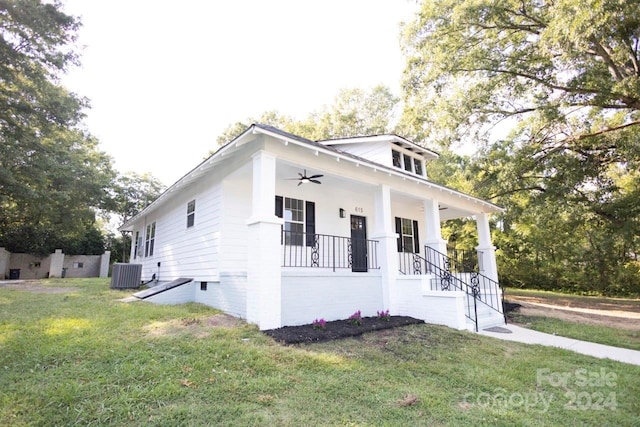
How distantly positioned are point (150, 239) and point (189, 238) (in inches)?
227

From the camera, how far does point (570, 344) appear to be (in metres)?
6.36

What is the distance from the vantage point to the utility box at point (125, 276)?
11.4 metres

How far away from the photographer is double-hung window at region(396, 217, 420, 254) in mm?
11961

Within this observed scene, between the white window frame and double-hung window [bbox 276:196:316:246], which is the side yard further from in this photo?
the white window frame

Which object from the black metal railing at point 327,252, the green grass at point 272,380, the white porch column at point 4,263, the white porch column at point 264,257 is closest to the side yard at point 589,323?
the green grass at point 272,380

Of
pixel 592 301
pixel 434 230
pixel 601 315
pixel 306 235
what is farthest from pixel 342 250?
pixel 592 301

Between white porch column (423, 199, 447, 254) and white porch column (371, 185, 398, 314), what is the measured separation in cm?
219

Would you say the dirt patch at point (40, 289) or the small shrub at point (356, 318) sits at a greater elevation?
the dirt patch at point (40, 289)

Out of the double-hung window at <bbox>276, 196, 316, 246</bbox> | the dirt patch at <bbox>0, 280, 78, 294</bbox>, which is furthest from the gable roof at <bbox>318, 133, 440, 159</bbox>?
the dirt patch at <bbox>0, 280, 78, 294</bbox>

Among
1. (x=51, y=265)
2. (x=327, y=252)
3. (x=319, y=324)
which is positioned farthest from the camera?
(x=51, y=265)

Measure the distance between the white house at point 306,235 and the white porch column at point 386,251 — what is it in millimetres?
26

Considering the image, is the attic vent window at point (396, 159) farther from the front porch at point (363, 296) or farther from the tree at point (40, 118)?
the tree at point (40, 118)

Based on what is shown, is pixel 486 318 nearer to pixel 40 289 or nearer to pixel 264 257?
pixel 264 257

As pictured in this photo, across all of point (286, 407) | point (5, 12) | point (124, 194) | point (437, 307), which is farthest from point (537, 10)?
point (124, 194)
